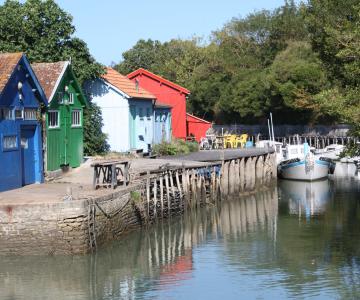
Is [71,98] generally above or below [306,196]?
above

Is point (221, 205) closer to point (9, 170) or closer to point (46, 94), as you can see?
point (46, 94)

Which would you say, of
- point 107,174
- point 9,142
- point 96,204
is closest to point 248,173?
point 107,174

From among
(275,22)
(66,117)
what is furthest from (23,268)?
(275,22)

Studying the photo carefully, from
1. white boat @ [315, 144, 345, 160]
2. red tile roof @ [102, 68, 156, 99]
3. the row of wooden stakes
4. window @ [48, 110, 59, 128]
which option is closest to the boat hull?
white boat @ [315, 144, 345, 160]

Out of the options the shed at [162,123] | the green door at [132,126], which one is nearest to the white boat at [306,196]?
the shed at [162,123]

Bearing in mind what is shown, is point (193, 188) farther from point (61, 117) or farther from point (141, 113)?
point (141, 113)

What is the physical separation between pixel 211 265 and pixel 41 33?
20.3m

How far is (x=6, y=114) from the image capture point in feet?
88.7

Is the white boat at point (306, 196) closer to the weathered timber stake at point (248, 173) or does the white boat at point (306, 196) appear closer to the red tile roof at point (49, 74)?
the weathered timber stake at point (248, 173)

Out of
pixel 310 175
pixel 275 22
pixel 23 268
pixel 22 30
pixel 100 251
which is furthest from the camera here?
pixel 275 22

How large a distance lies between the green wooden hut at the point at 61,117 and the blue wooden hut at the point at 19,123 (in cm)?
115

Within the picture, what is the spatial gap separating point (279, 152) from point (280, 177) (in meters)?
2.50

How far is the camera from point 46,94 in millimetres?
31391

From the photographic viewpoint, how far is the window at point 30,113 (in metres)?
28.9
